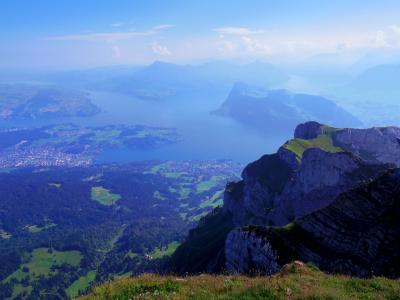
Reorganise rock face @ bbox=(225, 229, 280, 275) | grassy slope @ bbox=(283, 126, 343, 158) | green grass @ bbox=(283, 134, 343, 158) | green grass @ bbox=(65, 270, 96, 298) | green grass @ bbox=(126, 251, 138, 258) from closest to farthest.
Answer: rock face @ bbox=(225, 229, 280, 275)
green grass @ bbox=(283, 134, 343, 158)
grassy slope @ bbox=(283, 126, 343, 158)
green grass @ bbox=(65, 270, 96, 298)
green grass @ bbox=(126, 251, 138, 258)

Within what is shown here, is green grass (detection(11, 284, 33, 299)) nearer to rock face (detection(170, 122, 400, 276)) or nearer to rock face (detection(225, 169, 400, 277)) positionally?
rock face (detection(170, 122, 400, 276))

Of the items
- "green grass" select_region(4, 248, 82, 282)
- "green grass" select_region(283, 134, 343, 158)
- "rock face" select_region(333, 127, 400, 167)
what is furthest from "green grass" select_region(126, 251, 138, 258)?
"rock face" select_region(333, 127, 400, 167)

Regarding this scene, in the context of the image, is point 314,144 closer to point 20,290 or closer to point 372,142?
point 372,142

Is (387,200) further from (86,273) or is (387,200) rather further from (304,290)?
(86,273)

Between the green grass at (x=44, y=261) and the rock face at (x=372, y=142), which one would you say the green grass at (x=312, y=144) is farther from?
the green grass at (x=44, y=261)

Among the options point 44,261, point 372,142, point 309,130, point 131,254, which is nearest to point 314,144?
point 372,142

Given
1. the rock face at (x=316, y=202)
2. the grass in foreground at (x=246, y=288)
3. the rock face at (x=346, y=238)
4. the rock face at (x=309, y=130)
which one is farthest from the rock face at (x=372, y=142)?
the grass in foreground at (x=246, y=288)
